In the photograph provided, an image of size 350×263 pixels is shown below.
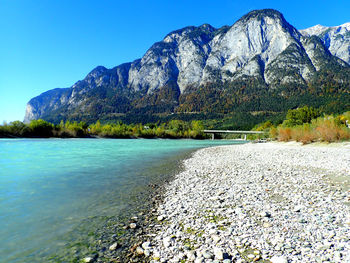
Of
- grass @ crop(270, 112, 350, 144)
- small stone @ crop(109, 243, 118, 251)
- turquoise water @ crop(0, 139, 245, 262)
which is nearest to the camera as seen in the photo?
small stone @ crop(109, 243, 118, 251)

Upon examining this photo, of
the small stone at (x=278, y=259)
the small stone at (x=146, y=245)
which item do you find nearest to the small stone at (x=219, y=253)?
the small stone at (x=278, y=259)

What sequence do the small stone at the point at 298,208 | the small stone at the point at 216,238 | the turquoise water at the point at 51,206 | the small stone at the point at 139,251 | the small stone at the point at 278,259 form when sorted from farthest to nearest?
the small stone at the point at 298,208 → the turquoise water at the point at 51,206 → the small stone at the point at 216,238 → the small stone at the point at 139,251 → the small stone at the point at 278,259

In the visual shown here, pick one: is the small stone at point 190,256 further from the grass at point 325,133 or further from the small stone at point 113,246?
the grass at point 325,133

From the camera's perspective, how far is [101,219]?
6895 mm

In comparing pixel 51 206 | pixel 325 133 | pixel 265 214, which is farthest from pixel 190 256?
pixel 325 133

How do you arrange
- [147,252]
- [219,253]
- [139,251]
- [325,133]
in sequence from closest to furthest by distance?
[219,253]
[147,252]
[139,251]
[325,133]

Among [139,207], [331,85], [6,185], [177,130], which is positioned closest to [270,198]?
[139,207]

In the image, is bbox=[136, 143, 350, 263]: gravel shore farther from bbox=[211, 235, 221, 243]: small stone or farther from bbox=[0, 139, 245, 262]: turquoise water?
bbox=[0, 139, 245, 262]: turquoise water

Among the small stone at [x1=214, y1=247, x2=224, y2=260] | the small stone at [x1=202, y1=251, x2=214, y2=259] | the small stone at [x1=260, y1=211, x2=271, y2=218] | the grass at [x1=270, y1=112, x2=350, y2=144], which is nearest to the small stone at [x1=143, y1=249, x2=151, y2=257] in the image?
the small stone at [x1=202, y1=251, x2=214, y2=259]

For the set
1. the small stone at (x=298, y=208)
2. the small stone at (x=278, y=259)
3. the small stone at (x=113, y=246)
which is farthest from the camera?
the small stone at (x=298, y=208)

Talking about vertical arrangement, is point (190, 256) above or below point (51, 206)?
above

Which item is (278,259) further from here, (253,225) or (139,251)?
(139,251)

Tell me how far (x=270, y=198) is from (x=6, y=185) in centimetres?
1347

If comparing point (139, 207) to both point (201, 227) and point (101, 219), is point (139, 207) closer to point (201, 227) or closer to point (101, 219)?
point (101, 219)
